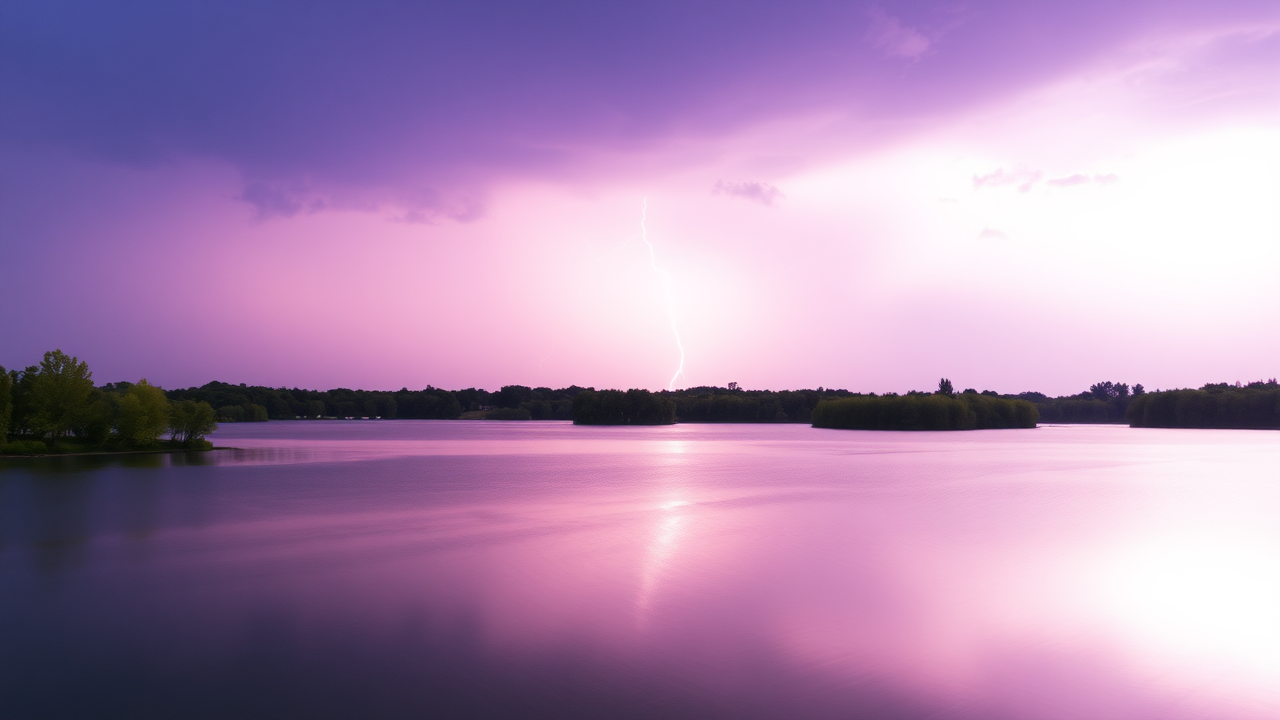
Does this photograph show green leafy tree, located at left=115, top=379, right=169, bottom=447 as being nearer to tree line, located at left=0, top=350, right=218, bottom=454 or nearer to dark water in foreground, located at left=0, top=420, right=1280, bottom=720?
tree line, located at left=0, top=350, right=218, bottom=454

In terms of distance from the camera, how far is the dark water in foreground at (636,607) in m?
6.95

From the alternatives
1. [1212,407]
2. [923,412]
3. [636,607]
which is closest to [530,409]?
[923,412]

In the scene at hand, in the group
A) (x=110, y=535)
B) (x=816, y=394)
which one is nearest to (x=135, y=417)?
(x=110, y=535)

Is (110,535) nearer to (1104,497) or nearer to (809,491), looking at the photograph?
(809,491)

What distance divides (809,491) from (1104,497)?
8.89m

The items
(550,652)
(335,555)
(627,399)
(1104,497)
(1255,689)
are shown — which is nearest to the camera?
(1255,689)

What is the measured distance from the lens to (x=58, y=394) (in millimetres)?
38906

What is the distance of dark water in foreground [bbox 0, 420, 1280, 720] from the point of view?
22.8 ft

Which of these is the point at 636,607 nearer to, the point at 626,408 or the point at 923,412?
Result: the point at 923,412

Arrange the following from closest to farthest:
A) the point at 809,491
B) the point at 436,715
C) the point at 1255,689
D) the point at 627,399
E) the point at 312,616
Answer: the point at 436,715, the point at 1255,689, the point at 312,616, the point at 809,491, the point at 627,399

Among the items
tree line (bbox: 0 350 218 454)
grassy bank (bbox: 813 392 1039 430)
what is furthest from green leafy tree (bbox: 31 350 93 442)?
grassy bank (bbox: 813 392 1039 430)

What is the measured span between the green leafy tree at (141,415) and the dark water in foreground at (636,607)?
2360 centimetres

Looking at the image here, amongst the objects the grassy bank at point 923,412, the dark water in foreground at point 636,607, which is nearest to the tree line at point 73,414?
the dark water in foreground at point 636,607

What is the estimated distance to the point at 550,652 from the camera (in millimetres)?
8211
